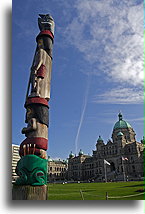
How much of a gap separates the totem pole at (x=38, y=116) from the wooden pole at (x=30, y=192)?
8 cm

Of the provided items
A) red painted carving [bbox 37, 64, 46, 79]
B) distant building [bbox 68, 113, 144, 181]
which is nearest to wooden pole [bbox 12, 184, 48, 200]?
red painted carving [bbox 37, 64, 46, 79]

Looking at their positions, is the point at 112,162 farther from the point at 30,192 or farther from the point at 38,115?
the point at 30,192

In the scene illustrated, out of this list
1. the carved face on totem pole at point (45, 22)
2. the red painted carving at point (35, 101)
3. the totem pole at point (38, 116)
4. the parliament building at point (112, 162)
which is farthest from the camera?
the parliament building at point (112, 162)

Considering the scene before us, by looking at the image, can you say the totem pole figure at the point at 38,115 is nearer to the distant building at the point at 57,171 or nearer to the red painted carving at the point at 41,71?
the red painted carving at the point at 41,71

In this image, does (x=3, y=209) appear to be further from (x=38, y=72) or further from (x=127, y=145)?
(x=127, y=145)

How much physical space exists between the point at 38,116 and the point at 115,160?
35385mm

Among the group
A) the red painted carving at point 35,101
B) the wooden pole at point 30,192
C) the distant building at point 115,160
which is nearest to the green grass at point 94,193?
the wooden pole at point 30,192

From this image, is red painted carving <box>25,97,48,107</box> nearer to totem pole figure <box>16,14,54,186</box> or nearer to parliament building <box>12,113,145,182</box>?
totem pole figure <box>16,14,54,186</box>

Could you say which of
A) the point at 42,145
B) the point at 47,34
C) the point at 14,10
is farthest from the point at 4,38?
the point at 42,145

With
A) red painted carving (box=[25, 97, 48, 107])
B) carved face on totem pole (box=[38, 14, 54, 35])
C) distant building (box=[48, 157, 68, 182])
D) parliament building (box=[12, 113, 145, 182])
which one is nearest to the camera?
red painted carving (box=[25, 97, 48, 107])

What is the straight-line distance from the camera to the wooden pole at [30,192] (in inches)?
245

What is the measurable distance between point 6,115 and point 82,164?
41.0 m

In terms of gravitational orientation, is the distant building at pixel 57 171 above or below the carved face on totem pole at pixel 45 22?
below

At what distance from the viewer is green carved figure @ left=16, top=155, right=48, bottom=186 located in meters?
6.29
